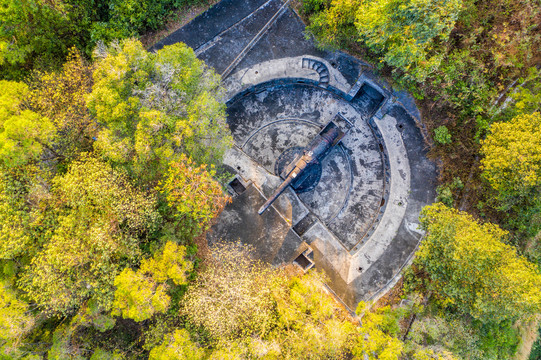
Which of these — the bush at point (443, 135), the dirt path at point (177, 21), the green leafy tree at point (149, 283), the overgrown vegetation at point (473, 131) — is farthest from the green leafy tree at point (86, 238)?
the bush at point (443, 135)

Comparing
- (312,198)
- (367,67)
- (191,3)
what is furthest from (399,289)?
(191,3)

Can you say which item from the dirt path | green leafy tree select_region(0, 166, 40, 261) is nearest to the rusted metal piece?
the dirt path

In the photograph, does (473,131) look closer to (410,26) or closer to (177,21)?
(410,26)

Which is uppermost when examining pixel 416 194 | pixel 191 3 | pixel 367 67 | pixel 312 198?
pixel 191 3

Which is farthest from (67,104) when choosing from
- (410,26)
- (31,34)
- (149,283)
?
(410,26)

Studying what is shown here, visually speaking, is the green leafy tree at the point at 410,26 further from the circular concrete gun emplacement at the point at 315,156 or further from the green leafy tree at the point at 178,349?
the green leafy tree at the point at 178,349

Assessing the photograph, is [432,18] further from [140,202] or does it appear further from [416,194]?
[140,202]
